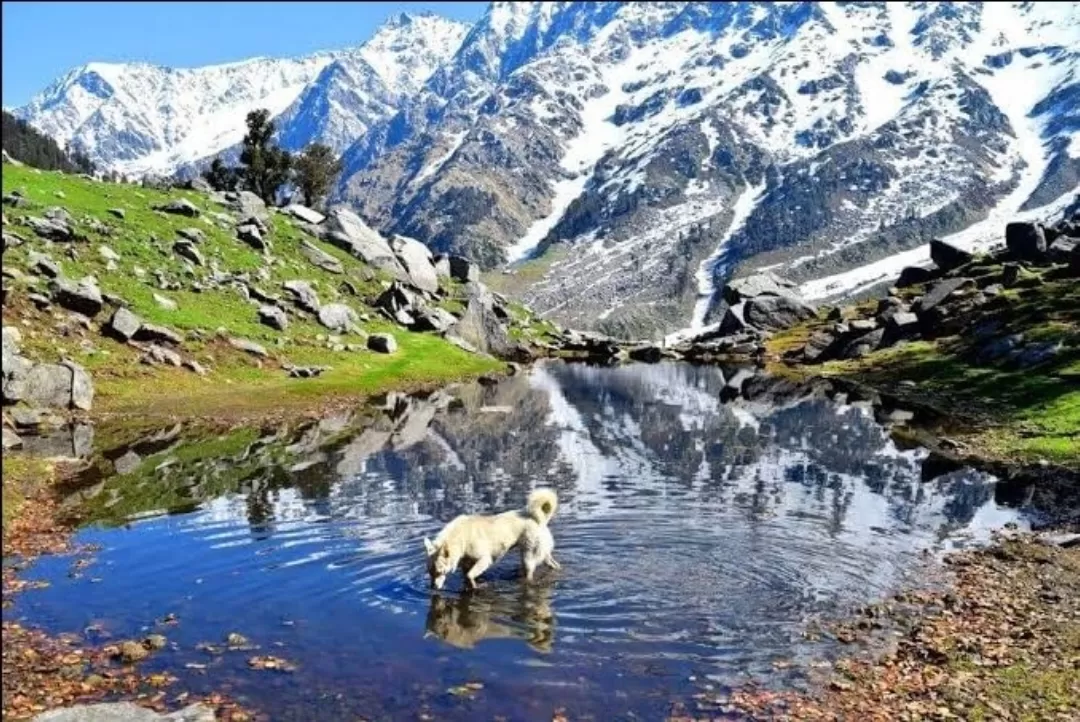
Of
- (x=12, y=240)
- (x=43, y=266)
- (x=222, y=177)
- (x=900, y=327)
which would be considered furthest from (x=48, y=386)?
(x=222, y=177)

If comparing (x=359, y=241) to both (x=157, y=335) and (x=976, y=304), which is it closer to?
(x=157, y=335)

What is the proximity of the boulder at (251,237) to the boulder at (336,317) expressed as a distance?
49.1ft

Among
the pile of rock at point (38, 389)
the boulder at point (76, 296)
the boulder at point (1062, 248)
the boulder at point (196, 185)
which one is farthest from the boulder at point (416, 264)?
the boulder at point (1062, 248)

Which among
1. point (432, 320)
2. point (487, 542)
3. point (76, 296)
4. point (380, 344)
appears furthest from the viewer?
point (432, 320)

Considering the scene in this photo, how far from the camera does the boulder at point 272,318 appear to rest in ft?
291

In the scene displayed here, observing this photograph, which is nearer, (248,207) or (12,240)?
(12,240)

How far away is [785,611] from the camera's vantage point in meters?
24.3

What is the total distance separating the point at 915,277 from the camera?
18425 cm

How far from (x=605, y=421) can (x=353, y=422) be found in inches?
740

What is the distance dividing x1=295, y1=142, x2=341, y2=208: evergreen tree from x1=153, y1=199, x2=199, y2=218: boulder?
154 feet

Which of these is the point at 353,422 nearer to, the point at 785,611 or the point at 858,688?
the point at 785,611

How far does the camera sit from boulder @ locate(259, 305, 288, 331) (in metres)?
88.8

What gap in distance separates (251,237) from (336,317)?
20105 mm

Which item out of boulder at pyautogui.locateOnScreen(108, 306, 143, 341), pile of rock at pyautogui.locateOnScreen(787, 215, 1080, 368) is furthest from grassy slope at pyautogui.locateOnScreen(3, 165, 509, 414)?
pile of rock at pyautogui.locateOnScreen(787, 215, 1080, 368)
